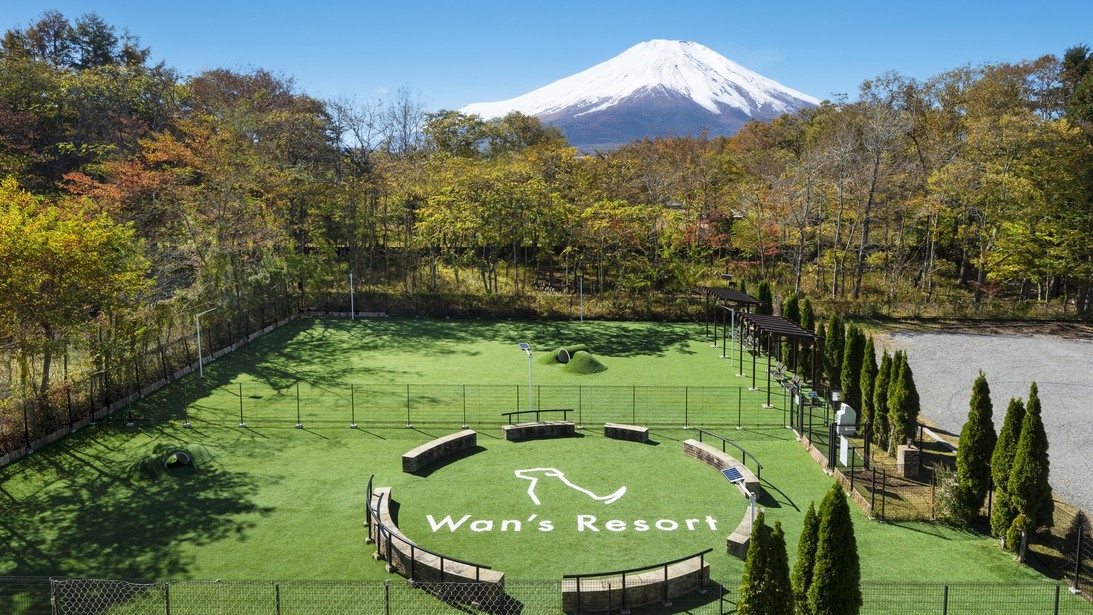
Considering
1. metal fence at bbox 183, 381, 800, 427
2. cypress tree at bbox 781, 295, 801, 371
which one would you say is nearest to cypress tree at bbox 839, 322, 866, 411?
metal fence at bbox 183, 381, 800, 427

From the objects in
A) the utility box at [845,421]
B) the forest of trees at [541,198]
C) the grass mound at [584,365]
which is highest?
the forest of trees at [541,198]

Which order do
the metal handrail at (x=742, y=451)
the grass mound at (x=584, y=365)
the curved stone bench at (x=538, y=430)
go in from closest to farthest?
the metal handrail at (x=742, y=451) → the curved stone bench at (x=538, y=430) → the grass mound at (x=584, y=365)

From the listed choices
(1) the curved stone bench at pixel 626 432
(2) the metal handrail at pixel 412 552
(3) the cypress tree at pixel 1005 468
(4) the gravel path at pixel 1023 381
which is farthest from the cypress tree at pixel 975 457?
(2) the metal handrail at pixel 412 552

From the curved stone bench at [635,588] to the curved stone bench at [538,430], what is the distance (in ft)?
27.5

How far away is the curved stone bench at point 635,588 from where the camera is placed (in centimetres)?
1202

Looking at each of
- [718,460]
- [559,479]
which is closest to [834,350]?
[718,460]

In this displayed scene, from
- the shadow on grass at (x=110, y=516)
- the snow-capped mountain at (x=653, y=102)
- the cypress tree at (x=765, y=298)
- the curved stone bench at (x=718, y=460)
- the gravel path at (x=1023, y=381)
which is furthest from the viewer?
the snow-capped mountain at (x=653, y=102)

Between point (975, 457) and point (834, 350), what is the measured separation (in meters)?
10.0

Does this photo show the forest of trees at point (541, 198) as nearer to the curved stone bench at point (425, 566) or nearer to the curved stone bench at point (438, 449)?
the curved stone bench at point (438, 449)

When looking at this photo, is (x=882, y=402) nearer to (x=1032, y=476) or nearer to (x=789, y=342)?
(x=1032, y=476)

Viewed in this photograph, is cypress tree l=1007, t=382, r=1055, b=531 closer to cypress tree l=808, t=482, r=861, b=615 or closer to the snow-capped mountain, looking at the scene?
cypress tree l=808, t=482, r=861, b=615

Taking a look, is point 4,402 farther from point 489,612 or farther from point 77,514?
point 489,612

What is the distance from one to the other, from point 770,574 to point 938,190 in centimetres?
3923

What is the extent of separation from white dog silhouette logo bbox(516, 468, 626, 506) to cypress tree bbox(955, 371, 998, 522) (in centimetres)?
702
